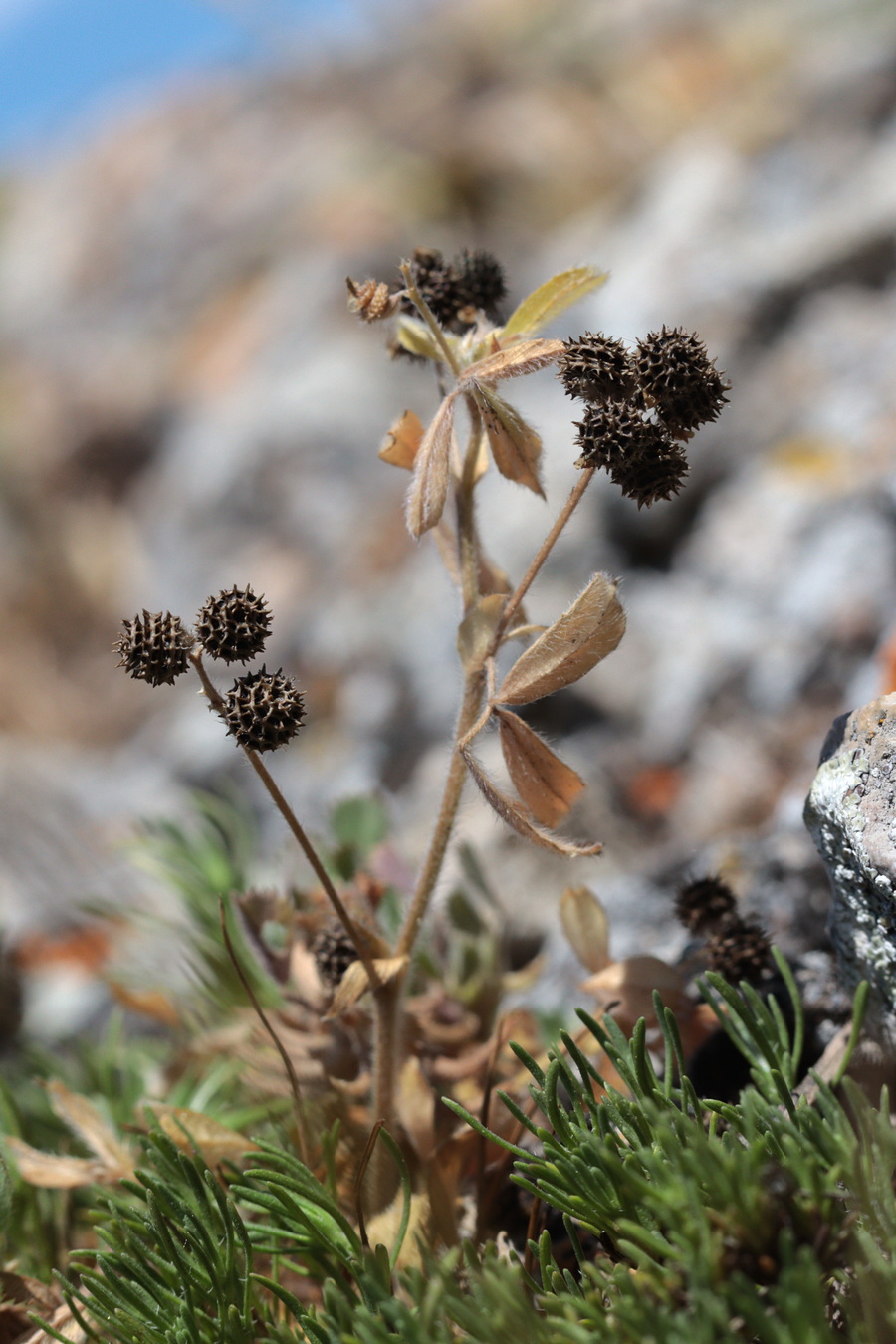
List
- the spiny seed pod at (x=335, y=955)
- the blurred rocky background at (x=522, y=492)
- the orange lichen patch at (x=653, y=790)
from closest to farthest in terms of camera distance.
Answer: the spiny seed pod at (x=335, y=955), the blurred rocky background at (x=522, y=492), the orange lichen patch at (x=653, y=790)

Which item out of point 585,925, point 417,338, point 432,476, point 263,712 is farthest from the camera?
point 585,925

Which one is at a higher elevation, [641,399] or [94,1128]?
[641,399]

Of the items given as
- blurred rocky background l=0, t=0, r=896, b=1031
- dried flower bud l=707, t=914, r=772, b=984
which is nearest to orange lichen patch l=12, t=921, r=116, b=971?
blurred rocky background l=0, t=0, r=896, b=1031

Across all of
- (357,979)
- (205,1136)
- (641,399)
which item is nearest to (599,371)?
(641,399)

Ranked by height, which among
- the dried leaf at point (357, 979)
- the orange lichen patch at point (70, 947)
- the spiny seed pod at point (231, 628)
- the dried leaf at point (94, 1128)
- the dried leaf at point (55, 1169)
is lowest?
the dried leaf at point (55, 1169)

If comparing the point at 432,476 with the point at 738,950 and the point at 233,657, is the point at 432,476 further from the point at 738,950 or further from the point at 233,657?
the point at 738,950

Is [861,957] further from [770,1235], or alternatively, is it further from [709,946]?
[770,1235]

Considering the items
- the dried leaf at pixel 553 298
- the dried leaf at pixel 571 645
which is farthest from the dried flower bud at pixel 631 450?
the dried leaf at pixel 553 298

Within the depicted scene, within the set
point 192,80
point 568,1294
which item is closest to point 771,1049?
point 568,1294

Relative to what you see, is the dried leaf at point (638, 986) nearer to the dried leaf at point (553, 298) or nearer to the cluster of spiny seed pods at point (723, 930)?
the cluster of spiny seed pods at point (723, 930)
